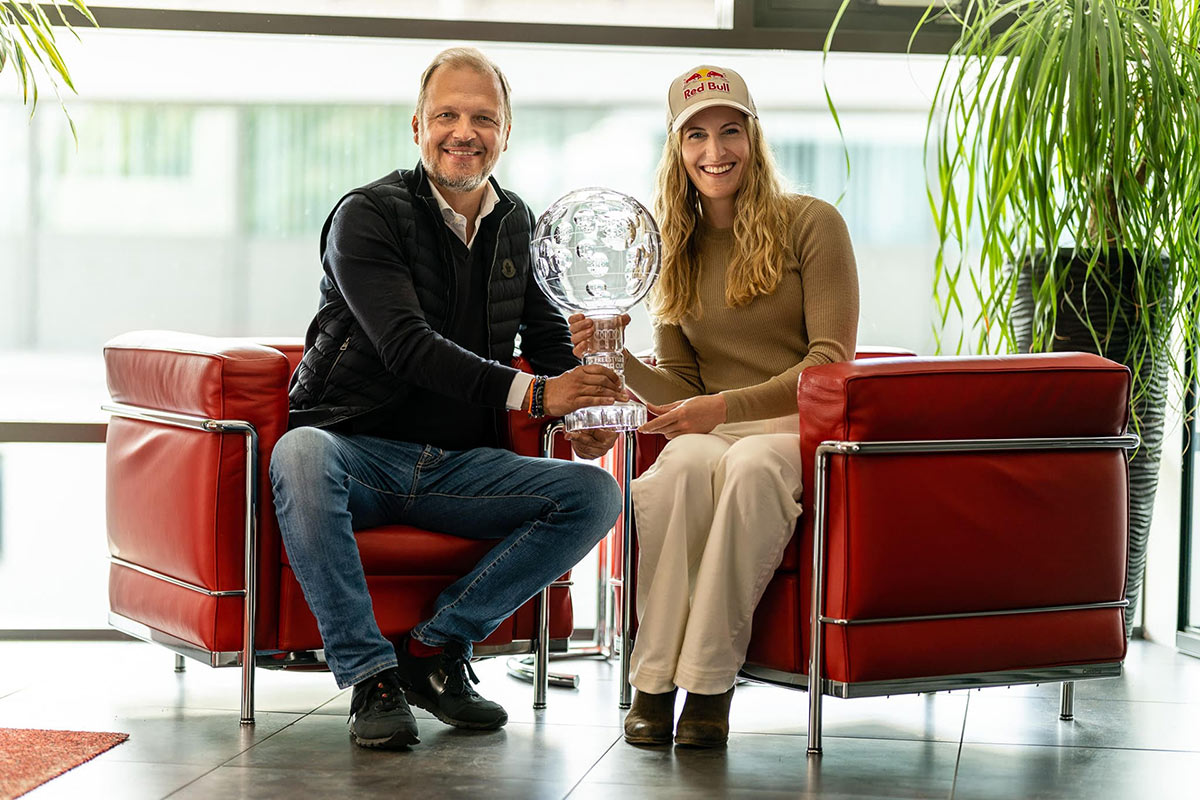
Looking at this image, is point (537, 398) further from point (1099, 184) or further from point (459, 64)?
point (1099, 184)

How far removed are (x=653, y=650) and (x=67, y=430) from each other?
1914 millimetres

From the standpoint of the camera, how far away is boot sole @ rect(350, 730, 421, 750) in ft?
8.09

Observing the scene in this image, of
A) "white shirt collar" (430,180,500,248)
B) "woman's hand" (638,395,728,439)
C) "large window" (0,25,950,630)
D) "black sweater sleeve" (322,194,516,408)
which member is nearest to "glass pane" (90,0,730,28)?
"large window" (0,25,950,630)

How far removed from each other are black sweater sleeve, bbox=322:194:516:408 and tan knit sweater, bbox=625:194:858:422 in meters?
0.36

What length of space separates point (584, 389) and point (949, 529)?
704 mm

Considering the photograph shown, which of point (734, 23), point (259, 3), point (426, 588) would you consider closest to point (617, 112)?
point (734, 23)

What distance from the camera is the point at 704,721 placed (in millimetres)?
2525

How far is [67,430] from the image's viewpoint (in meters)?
3.65

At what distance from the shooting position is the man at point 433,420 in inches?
98.7

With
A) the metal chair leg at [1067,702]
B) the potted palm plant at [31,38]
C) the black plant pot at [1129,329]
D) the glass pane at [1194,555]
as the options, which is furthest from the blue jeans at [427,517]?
the glass pane at [1194,555]

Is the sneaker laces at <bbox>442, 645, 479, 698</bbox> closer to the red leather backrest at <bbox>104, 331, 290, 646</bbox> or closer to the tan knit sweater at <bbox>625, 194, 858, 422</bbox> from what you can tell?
the red leather backrest at <bbox>104, 331, 290, 646</bbox>

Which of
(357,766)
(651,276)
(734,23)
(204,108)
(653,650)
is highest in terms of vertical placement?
(734,23)

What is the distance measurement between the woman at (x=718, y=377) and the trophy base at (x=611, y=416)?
0.16 ft

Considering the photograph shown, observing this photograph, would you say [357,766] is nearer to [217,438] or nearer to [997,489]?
[217,438]
